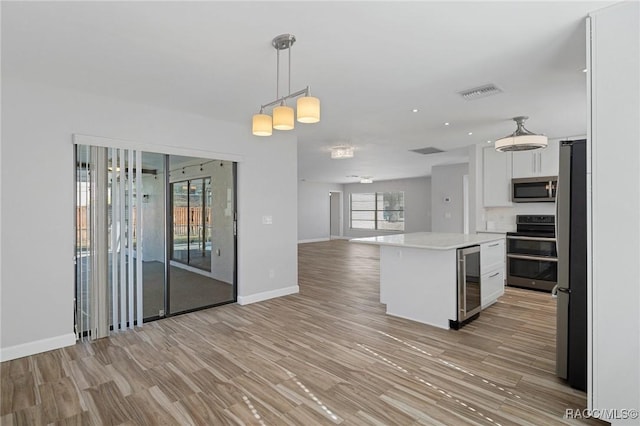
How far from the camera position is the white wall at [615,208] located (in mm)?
1847

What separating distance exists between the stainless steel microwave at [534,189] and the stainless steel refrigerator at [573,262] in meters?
3.50

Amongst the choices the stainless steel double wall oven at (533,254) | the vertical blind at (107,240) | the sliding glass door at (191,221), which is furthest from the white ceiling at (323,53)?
the stainless steel double wall oven at (533,254)

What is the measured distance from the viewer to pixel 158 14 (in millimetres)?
2045

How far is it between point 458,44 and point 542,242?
4.19 m

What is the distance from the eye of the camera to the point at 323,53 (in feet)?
8.37

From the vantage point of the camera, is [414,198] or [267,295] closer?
[267,295]

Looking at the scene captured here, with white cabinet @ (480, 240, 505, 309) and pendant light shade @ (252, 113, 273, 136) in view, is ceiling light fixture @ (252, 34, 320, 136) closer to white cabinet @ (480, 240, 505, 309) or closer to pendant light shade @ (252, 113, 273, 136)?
pendant light shade @ (252, 113, 273, 136)

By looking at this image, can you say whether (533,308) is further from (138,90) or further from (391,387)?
(138,90)

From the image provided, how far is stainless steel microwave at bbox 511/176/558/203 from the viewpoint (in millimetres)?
5398

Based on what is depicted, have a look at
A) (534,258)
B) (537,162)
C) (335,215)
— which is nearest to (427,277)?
(534,258)

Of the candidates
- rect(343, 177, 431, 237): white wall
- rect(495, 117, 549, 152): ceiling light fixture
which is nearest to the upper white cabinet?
rect(495, 117, 549, 152): ceiling light fixture

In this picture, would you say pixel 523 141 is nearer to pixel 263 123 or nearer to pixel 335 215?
pixel 263 123

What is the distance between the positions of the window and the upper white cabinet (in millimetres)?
7331

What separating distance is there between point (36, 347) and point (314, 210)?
1110 centimetres
